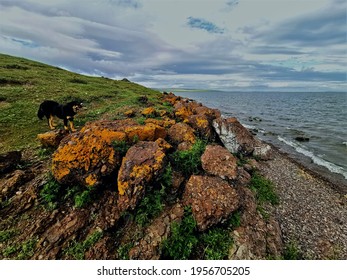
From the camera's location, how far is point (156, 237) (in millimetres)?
7375

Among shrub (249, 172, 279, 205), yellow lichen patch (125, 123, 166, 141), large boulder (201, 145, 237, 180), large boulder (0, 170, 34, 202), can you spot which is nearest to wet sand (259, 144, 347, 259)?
shrub (249, 172, 279, 205)

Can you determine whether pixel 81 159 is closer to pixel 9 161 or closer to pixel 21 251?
pixel 21 251

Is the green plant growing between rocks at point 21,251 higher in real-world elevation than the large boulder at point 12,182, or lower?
lower

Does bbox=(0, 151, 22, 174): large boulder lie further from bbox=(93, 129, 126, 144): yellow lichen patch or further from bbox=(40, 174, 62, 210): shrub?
bbox=(93, 129, 126, 144): yellow lichen patch

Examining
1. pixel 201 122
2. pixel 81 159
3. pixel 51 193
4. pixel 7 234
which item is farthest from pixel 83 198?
pixel 201 122

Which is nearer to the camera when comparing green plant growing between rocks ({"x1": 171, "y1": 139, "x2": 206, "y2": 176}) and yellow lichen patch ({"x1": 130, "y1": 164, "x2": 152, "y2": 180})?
yellow lichen patch ({"x1": 130, "y1": 164, "x2": 152, "y2": 180})

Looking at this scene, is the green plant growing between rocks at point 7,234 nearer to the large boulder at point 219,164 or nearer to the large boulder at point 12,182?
the large boulder at point 12,182

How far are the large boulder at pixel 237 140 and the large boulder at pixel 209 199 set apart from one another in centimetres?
832

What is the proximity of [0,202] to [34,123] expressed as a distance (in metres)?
10.2

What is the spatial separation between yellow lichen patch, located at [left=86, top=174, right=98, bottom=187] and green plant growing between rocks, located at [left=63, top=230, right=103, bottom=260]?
199 cm

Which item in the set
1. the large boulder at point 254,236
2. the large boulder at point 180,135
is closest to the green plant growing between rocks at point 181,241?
the large boulder at point 254,236

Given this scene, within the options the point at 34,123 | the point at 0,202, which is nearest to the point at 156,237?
the point at 0,202

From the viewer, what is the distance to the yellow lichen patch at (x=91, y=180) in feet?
27.4

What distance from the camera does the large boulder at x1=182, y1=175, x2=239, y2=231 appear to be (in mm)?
7914
